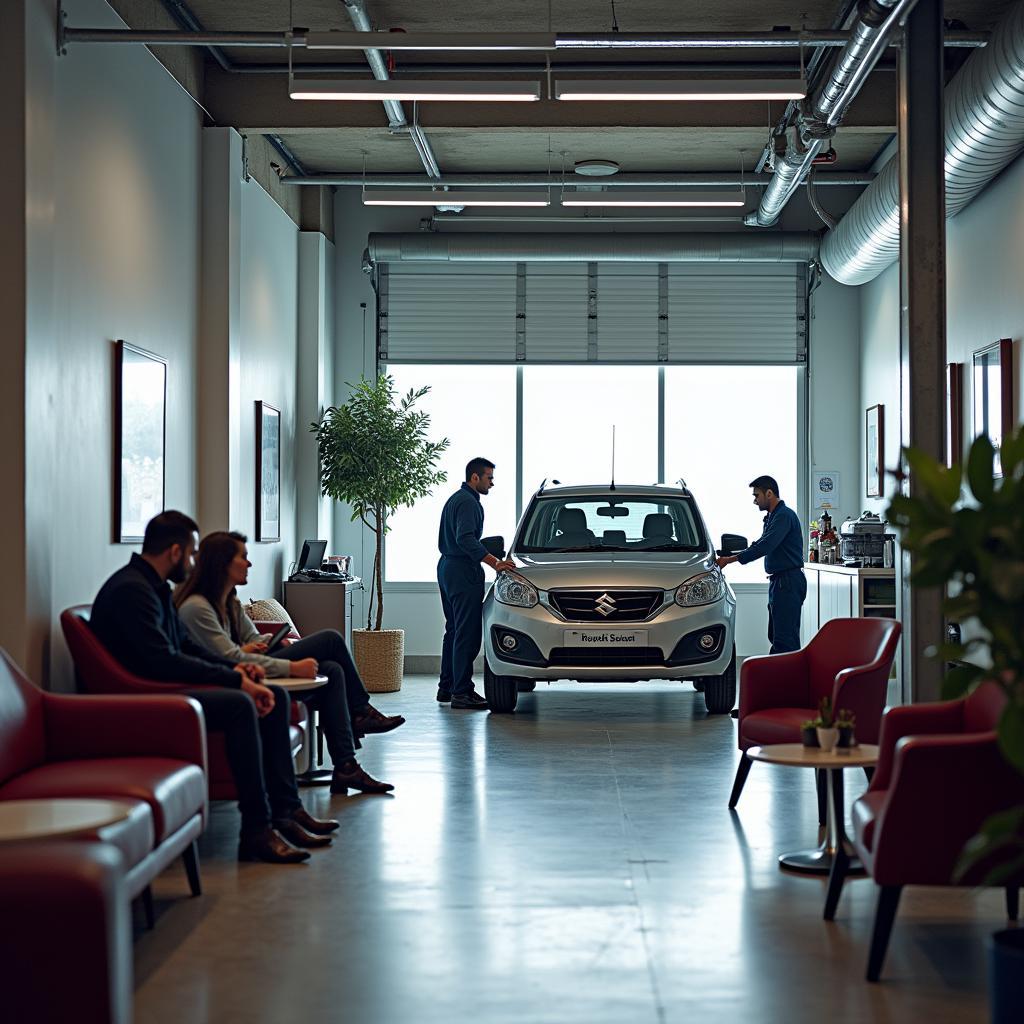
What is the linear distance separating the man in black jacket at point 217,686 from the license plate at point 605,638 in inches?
130

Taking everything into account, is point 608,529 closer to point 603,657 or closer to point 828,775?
point 603,657

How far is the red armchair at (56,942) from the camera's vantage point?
9.30ft

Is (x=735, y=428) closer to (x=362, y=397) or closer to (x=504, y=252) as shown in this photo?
(x=504, y=252)

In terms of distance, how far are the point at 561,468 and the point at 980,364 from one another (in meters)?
4.89

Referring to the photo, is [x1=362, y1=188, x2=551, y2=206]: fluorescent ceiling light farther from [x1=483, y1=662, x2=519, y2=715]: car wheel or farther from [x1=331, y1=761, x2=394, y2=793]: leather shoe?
[x1=331, y1=761, x2=394, y2=793]: leather shoe

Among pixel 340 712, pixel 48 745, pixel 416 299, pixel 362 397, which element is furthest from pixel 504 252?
pixel 48 745

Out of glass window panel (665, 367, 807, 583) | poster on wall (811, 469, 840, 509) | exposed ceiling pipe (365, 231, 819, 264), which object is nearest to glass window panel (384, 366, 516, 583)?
exposed ceiling pipe (365, 231, 819, 264)

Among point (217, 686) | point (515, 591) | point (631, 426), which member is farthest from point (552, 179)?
point (217, 686)

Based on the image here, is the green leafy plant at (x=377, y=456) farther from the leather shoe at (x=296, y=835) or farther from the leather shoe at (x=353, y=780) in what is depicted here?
the leather shoe at (x=296, y=835)

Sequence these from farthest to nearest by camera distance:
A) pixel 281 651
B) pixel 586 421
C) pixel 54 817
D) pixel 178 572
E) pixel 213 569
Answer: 1. pixel 586 421
2. pixel 281 651
3. pixel 213 569
4. pixel 178 572
5. pixel 54 817

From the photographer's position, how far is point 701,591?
862 centimetres

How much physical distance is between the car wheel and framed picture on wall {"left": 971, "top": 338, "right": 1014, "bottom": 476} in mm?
3298

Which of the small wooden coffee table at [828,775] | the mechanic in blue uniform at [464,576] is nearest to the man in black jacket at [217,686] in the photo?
the small wooden coffee table at [828,775]

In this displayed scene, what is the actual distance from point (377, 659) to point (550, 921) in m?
6.48
